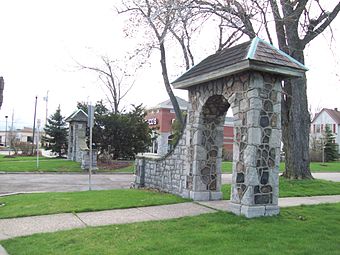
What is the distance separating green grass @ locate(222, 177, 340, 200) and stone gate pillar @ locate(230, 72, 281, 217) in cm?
270

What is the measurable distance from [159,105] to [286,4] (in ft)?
134

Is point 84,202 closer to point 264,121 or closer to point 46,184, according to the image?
point 264,121

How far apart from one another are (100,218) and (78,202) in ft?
6.49

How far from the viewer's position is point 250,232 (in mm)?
6590

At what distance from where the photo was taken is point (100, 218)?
7758mm

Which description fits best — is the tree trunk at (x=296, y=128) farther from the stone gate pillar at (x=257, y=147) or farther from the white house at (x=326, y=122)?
the white house at (x=326, y=122)

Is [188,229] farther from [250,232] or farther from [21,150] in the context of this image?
[21,150]

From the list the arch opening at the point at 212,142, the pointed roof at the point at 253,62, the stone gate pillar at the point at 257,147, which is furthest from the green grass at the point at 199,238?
the pointed roof at the point at 253,62

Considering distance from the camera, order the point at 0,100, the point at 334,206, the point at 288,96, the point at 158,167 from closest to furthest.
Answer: the point at 0,100
the point at 334,206
the point at 158,167
the point at 288,96

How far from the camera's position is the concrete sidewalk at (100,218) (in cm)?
696

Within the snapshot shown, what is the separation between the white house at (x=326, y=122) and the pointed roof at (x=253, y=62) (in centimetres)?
5857

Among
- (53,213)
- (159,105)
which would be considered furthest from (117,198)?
(159,105)

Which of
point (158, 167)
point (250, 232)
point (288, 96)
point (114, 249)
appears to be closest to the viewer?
point (114, 249)

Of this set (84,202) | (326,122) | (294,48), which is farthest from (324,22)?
(326,122)
